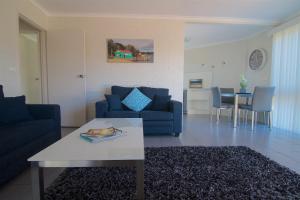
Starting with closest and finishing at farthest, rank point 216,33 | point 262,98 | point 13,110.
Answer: point 13,110
point 262,98
point 216,33

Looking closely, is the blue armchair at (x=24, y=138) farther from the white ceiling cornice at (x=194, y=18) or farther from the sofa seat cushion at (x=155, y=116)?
the white ceiling cornice at (x=194, y=18)

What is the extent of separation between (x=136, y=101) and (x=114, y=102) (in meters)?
0.41

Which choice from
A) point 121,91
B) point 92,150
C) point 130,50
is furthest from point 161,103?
point 92,150

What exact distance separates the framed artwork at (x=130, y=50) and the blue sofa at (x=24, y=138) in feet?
6.28

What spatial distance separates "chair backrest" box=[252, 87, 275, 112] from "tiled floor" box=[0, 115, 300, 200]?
453mm

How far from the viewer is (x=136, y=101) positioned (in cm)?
363

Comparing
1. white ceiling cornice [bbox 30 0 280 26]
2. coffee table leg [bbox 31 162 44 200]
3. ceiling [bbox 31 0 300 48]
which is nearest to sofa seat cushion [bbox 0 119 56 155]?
coffee table leg [bbox 31 162 44 200]

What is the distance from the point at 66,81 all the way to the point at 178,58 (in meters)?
2.41

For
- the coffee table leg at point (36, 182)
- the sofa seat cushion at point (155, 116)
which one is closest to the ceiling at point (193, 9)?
the sofa seat cushion at point (155, 116)

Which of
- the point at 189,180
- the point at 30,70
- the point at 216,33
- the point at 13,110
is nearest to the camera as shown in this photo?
the point at 189,180

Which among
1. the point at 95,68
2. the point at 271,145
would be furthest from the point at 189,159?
the point at 95,68

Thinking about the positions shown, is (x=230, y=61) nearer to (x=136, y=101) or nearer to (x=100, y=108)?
(x=136, y=101)

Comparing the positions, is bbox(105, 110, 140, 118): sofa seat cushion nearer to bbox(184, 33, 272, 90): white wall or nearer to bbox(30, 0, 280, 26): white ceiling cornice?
bbox(30, 0, 280, 26): white ceiling cornice

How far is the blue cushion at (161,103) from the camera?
3648mm
